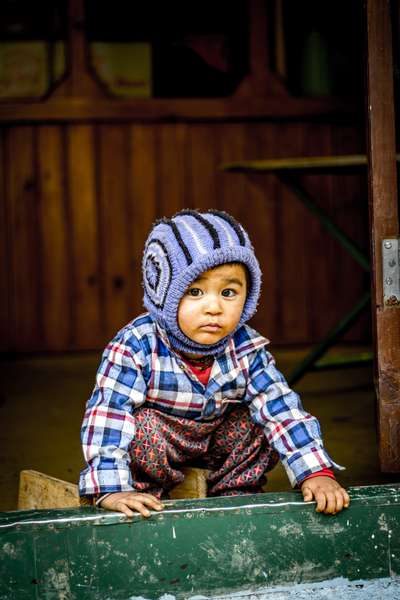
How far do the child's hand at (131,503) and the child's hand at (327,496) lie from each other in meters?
→ 0.28

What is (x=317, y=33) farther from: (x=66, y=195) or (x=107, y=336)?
(x=107, y=336)

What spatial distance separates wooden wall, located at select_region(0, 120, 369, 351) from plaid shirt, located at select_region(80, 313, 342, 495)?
2283mm

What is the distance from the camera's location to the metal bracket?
179 centimetres

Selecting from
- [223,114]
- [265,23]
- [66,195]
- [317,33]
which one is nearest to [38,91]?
[66,195]

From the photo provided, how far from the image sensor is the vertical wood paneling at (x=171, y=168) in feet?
13.3

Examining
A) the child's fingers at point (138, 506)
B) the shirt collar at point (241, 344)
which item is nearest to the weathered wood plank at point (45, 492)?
the child's fingers at point (138, 506)

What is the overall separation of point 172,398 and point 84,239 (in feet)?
7.86

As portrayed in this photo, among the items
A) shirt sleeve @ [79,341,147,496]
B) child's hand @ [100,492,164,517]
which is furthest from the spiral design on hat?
child's hand @ [100,492,164,517]

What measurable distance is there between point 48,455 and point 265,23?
2.55 metres

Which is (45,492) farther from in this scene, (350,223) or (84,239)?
(350,223)

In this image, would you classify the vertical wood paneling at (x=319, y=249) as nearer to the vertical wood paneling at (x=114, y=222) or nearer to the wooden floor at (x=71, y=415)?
the wooden floor at (x=71, y=415)

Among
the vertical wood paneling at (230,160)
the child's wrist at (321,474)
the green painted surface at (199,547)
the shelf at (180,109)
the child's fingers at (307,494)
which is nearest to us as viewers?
the green painted surface at (199,547)

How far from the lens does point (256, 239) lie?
13.5 ft

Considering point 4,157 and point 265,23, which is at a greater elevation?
point 265,23
